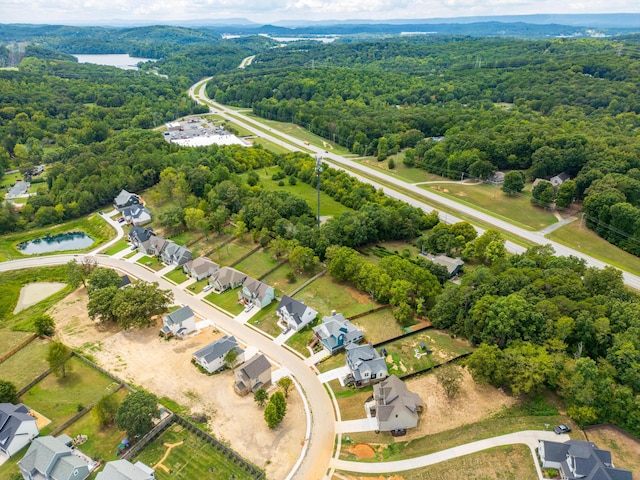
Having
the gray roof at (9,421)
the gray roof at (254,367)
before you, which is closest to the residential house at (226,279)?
the gray roof at (254,367)

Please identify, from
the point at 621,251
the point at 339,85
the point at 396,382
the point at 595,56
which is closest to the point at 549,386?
the point at 396,382

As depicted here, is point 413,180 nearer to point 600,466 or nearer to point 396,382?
point 396,382

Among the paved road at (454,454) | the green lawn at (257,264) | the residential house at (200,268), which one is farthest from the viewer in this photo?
the green lawn at (257,264)

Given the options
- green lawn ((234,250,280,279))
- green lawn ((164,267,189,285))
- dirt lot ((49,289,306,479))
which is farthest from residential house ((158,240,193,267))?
dirt lot ((49,289,306,479))

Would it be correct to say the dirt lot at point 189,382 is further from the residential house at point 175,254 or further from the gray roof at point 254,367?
the residential house at point 175,254

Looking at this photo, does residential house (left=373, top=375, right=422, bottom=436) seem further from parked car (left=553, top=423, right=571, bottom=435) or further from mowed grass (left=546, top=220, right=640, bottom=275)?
mowed grass (left=546, top=220, right=640, bottom=275)
